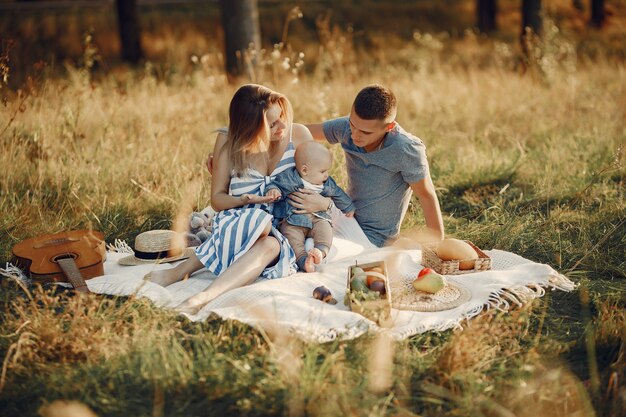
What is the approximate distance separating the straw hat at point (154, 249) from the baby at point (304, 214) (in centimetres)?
77

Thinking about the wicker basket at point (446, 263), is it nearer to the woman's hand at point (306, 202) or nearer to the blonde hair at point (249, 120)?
the woman's hand at point (306, 202)

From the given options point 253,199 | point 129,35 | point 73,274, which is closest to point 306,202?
point 253,199

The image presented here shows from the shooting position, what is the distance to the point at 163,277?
4.18 metres

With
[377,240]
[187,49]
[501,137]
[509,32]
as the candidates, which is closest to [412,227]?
[377,240]

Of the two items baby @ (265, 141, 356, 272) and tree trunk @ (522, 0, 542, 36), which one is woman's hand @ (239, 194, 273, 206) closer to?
baby @ (265, 141, 356, 272)

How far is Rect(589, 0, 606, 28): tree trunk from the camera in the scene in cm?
1902

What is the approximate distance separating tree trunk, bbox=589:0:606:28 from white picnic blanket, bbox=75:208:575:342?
663 inches

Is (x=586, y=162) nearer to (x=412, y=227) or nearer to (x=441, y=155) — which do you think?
(x=441, y=155)

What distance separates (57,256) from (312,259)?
1612 millimetres

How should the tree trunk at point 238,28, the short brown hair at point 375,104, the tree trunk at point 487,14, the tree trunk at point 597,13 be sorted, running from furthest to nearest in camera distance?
1. the tree trunk at point 597,13
2. the tree trunk at point 487,14
3. the tree trunk at point 238,28
4. the short brown hair at point 375,104

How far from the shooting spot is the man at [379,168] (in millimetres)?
4418

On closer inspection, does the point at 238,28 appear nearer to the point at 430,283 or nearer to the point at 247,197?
the point at 247,197

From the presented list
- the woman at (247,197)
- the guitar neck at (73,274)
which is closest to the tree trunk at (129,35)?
the woman at (247,197)

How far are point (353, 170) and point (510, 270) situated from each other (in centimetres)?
133
